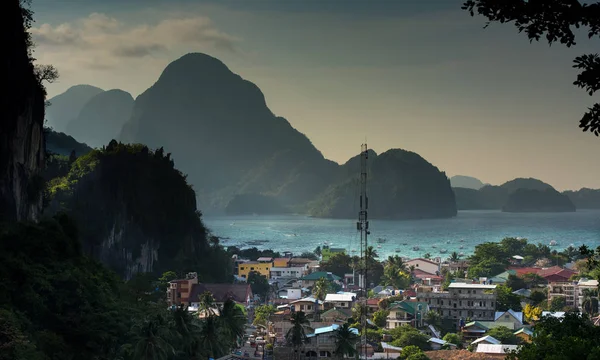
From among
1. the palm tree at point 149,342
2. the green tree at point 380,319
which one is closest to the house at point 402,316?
the green tree at point 380,319

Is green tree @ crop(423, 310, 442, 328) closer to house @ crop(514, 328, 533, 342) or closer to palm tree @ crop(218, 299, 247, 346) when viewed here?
house @ crop(514, 328, 533, 342)

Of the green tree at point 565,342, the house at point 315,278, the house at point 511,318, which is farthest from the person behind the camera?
the house at point 315,278


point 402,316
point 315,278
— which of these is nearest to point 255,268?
point 315,278

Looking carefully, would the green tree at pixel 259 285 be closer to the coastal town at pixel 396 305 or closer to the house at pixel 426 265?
the coastal town at pixel 396 305

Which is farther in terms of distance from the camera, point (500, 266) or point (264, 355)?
point (500, 266)

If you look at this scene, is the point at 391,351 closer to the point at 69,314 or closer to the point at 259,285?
the point at 69,314

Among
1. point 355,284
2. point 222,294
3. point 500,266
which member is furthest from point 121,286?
point 500,266

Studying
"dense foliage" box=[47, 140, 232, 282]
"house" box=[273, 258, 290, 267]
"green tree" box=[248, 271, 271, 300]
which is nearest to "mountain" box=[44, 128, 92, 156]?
"house" box=[273, 258, 290, 267]

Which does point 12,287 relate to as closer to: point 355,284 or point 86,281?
point 86,281
